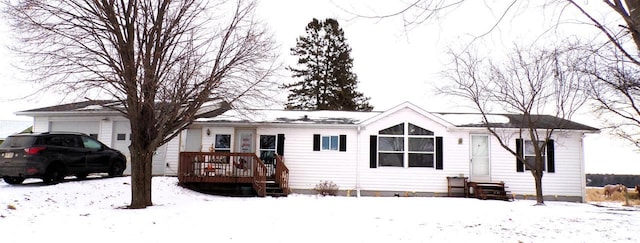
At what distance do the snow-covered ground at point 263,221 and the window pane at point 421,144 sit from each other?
4.29 meters

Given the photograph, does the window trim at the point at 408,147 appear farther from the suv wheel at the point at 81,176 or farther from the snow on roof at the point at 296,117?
the suv wheel at the point at 81,176

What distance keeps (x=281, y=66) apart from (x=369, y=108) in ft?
75.5

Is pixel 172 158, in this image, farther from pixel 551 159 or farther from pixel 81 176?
pixel 551 159

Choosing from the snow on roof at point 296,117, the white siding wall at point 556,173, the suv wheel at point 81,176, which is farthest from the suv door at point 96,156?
the white siding wall at point 556,173

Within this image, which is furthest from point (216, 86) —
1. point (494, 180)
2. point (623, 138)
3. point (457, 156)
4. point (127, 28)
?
point (623, 138)

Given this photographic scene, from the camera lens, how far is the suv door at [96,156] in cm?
1352

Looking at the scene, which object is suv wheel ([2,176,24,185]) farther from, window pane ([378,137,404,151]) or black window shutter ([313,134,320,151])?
window pane ([378,137,404,151])

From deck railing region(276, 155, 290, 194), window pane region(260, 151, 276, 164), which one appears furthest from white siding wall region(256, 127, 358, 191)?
deck railing region(276, 155, 290, 194)

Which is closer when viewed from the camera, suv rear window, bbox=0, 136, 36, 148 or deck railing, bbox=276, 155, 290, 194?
suv rear window, bbox=0, 136, 36, 148

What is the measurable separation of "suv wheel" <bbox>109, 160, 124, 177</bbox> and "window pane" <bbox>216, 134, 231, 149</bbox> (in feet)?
11.5

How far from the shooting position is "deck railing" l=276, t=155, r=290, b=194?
48.6ft

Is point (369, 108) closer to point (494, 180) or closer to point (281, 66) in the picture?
point (494, 180)

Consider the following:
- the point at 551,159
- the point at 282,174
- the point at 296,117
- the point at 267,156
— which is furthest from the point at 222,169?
the point at 551,159

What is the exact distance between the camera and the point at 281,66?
39.1 feet
